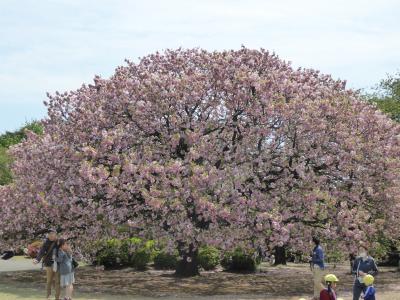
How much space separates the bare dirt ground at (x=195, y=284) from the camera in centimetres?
1984

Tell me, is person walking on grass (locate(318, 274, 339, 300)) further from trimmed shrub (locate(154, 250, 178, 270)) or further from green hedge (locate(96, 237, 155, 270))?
green hedge (locate(96, 237, 155, 270))

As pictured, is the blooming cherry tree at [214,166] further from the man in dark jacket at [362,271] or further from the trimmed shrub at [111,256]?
the trimmed shrub at [111,256]

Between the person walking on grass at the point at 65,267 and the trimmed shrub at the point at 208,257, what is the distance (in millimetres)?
12608

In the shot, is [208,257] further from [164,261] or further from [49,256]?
[49,256]

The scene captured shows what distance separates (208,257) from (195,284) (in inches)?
255

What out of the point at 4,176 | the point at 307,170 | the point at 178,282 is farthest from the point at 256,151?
the point at 4,176

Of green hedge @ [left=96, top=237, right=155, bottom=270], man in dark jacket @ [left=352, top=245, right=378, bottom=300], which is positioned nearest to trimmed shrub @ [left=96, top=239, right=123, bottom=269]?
green hedge @ [left=96, top=237, right=155, bottom=270]

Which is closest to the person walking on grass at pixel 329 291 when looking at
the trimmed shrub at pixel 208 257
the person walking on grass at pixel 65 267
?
the person walking on grass at pixel 65 267

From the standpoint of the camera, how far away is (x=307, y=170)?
2256 cm

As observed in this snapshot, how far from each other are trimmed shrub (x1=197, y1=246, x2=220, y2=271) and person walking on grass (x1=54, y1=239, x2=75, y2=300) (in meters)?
12.6

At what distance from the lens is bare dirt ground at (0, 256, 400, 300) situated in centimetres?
1984

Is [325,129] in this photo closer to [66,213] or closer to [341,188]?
[341,188]

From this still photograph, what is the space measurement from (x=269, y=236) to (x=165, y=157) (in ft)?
16.1

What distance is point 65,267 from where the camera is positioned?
660 inches
